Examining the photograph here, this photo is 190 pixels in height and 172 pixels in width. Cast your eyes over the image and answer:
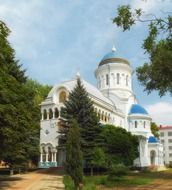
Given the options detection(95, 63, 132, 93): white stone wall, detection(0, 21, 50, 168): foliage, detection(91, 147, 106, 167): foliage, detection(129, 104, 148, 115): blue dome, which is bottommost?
detection(91, 147, 106, 167): foliage

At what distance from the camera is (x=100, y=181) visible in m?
26.1

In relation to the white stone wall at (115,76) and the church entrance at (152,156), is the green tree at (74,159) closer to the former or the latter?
the white stone wall at (115,76)

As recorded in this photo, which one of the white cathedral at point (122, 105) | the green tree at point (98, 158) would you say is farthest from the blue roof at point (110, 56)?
the green tree at point (98, 158)

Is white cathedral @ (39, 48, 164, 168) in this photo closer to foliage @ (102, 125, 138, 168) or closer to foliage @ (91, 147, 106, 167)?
foliage @ (102, 125, 138, 168)

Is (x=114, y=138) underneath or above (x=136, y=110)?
underneath

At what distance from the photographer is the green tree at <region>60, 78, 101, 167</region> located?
3366 centimetres

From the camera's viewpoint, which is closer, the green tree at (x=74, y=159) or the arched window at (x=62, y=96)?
the green tree at (x=74, y=159)

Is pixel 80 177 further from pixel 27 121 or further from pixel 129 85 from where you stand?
pixel 129 85

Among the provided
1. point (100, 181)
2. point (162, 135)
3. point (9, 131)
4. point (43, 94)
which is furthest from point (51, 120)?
point (162, 135)

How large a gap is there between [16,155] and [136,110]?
3304 cm

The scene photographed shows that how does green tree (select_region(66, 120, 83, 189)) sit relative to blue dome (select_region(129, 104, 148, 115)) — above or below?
below

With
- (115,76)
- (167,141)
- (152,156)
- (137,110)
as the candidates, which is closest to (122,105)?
(137,110)

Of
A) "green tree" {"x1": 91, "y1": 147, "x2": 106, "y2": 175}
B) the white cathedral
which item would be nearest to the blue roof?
the white cathedral

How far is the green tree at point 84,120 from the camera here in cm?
3366
